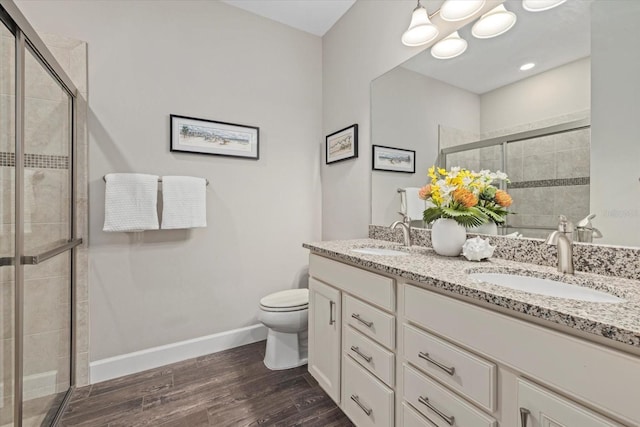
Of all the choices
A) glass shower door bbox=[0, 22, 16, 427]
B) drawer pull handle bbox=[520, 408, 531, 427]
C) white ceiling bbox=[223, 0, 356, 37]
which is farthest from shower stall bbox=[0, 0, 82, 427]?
drawer pull handle bbox=[520, 408, 531, 427]

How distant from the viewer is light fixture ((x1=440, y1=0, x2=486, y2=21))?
4.55 feet

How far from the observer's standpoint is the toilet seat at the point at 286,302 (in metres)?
1.90

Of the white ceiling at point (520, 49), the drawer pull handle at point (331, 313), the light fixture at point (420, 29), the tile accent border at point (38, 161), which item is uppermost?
the light fixture at point (420, 29)

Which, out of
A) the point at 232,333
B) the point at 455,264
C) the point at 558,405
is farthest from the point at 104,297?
the point at 558,405

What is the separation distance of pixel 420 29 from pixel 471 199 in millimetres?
980

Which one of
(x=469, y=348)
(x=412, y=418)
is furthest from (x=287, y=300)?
(x=469, y=348)

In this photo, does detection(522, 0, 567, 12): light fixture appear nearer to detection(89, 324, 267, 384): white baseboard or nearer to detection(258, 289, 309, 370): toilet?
detection(258, 289, 309, 370): toilet

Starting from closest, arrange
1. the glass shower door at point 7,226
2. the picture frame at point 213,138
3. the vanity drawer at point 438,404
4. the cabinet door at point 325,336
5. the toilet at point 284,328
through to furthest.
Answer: the vanity drawer at point 438,404 → the glass shower door at point 7,226 → the cabinet door at point 325,336 → the toilet at point 284,328 → the picture frame at point 213,138

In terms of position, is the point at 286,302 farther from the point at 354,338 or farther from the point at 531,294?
the point at 531,294

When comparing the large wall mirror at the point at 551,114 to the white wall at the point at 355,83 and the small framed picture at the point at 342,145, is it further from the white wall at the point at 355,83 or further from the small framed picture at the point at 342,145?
the small framed picture at the point at 342,145

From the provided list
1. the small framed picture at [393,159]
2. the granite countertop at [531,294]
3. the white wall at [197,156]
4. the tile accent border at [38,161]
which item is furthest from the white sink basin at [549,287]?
the tile accent border at [38,161]

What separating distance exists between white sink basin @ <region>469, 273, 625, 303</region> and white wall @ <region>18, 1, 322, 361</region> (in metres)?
1.68

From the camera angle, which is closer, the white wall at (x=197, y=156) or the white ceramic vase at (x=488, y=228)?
the white ceramic vase at (x=488, y=228)

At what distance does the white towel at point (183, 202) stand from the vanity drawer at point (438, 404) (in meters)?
1.58
